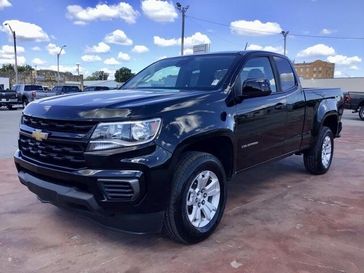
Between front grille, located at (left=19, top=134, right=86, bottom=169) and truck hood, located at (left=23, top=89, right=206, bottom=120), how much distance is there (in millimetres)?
234

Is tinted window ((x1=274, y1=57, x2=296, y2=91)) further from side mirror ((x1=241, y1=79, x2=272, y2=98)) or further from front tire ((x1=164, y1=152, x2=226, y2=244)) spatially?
front tire ((x1=164, y1=152, x2=226, y2=244))

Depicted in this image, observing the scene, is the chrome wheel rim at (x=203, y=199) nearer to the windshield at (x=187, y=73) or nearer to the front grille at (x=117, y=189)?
the front grille at (x=117, y=189)

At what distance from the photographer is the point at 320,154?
6.41 m

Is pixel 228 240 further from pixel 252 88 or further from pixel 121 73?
pixel 121 73

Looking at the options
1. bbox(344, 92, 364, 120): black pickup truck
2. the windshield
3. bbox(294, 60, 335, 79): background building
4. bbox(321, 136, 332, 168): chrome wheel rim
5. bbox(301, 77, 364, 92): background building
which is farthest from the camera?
bbox(294, 60, 335, 79): background building

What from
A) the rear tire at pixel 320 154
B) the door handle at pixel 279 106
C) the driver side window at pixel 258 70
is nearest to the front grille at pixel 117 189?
the driver side window at pixel 258 70

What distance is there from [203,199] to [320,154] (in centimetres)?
327

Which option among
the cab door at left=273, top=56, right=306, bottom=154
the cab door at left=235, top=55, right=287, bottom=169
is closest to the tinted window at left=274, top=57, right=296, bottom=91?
the cab door at left=273, top=56, right=306, bottom=154

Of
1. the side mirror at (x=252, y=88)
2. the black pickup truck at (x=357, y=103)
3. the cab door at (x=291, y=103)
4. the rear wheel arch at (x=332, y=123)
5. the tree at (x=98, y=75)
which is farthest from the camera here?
the tree at (x=98, y=75)

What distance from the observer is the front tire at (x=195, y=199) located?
3.47 m

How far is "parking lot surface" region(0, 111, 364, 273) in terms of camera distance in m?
3.34

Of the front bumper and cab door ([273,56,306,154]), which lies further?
cab door ([273,56,306,154])

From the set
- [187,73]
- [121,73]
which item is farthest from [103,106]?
[121,73]

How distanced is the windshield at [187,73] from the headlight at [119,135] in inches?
50.3
